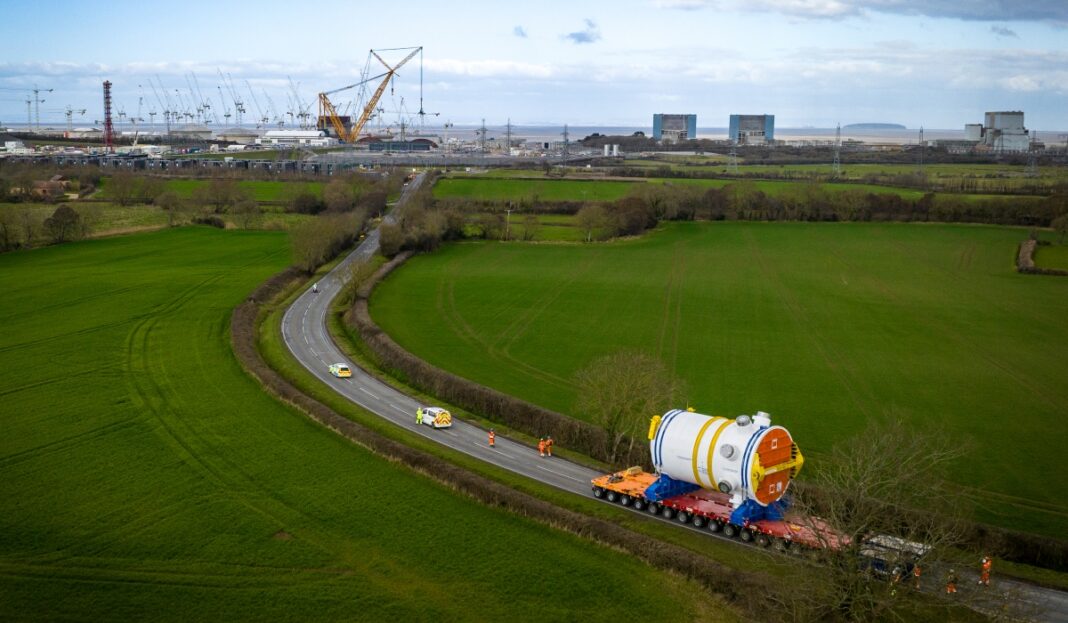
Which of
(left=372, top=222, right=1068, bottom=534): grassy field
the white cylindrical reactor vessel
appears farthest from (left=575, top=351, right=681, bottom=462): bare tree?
(left=372, top=222, right=1068, bottom=534): grassy field

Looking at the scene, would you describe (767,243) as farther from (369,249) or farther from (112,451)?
(112,451)

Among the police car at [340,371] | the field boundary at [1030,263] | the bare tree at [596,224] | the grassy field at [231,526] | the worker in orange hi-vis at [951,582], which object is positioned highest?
the bare tree at [596,224]

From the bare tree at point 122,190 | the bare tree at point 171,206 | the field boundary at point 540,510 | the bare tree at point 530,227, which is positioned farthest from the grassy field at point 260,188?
the field boundary at point 540,510

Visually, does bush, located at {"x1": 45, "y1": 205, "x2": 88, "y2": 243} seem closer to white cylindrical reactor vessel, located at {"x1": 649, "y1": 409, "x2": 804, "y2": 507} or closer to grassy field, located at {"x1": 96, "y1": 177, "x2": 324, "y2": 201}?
grassy field, located at {"x1": 96, "y1": 177, "x2": 324, "y2": 201}

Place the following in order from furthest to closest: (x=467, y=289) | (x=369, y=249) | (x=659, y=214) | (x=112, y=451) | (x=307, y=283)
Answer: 1. (x=659, y=214)
2. (x=369, y=249)
3. (x=307, y=283)
4. (x=467, y=289)
5. (x=112, y=451)

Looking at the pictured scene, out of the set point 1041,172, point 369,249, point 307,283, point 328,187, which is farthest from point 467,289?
point 1041,172

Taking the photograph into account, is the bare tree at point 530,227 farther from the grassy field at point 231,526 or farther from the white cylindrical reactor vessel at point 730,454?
the white cylindrical reactor vessel at point 730,454

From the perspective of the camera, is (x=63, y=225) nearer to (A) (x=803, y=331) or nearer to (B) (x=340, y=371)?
(B) (x=340, y=371)
